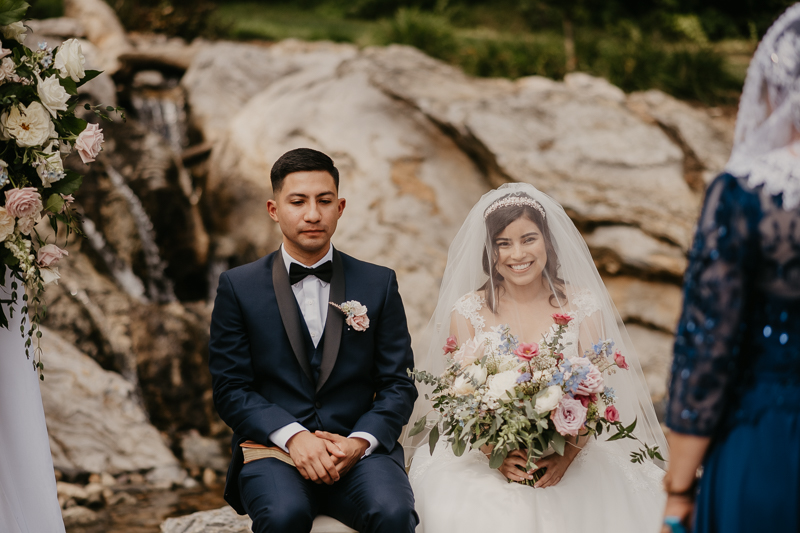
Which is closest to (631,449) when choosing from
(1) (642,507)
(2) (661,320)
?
(1) (642,507)

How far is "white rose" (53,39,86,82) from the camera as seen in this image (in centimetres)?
270

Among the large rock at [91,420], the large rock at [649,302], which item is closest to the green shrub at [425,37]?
the large rock at [649,302]

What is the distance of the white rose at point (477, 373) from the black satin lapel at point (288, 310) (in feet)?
2.30

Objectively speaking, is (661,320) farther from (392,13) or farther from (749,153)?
(392,13)

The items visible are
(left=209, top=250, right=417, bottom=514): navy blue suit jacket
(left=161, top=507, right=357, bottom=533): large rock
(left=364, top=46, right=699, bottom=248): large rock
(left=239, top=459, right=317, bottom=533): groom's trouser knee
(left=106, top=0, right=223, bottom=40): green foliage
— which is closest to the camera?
(left=239, top=459, right=317, bottom=533): groom's trouser knee

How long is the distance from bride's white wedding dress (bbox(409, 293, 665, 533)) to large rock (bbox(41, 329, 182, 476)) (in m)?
3.25

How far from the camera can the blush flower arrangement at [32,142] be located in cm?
258

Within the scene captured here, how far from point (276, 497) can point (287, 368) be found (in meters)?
0.56

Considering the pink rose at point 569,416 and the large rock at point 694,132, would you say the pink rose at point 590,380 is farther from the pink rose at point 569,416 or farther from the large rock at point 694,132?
the large rock at point 694,132

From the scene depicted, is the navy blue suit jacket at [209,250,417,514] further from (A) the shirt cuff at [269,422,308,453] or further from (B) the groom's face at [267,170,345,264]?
(B) the groom's face at [267,170,345,264]

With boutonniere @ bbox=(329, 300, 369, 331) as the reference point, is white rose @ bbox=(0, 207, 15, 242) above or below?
above

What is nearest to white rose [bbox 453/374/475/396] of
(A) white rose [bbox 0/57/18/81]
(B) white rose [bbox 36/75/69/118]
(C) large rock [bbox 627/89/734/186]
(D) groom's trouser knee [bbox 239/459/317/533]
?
(D) groom's trouser knee [bbox 239/459/317/533]

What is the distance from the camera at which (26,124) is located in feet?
8.54

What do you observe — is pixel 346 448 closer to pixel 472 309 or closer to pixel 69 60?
pixel 472 309
